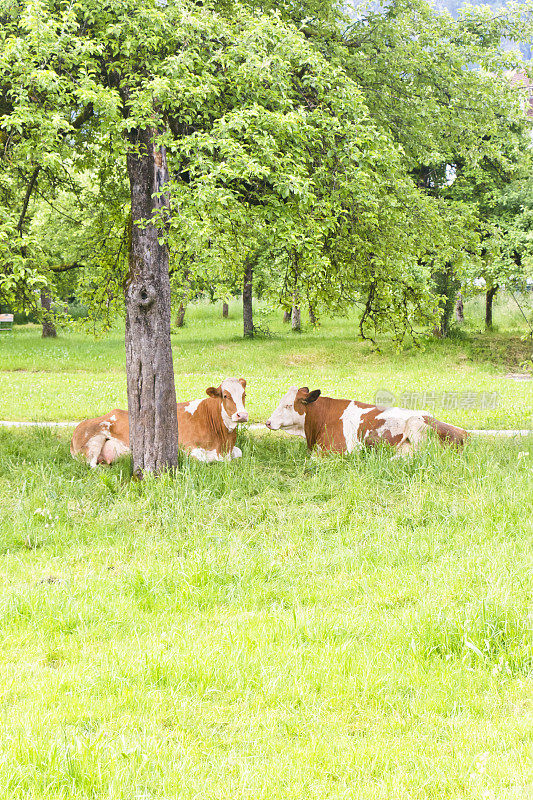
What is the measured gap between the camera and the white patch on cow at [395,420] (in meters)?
10.3

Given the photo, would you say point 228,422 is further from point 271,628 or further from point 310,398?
point 271,628

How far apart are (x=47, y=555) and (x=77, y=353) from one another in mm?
24836

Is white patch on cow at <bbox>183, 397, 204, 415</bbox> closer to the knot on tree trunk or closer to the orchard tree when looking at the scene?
the orchard tree

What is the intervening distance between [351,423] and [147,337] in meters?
3.32

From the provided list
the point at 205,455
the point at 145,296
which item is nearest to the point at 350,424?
the point at 205,455

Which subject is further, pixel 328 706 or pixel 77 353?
pixel 77 353

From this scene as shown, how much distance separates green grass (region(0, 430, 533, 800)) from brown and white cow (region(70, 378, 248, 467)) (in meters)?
1.70

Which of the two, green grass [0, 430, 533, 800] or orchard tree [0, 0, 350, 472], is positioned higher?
orchard tree [0, 0, 350, 472]

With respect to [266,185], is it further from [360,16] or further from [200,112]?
[360,16]

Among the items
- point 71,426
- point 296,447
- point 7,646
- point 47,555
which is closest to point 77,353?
point 71,426

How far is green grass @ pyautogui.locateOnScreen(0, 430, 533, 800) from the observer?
358cm

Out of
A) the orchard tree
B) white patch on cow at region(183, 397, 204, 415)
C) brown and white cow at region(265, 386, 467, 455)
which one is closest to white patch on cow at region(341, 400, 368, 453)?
brown and white cow at region(265, 386, 467, 455)

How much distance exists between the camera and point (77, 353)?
3064cm

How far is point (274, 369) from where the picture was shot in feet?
87.4
